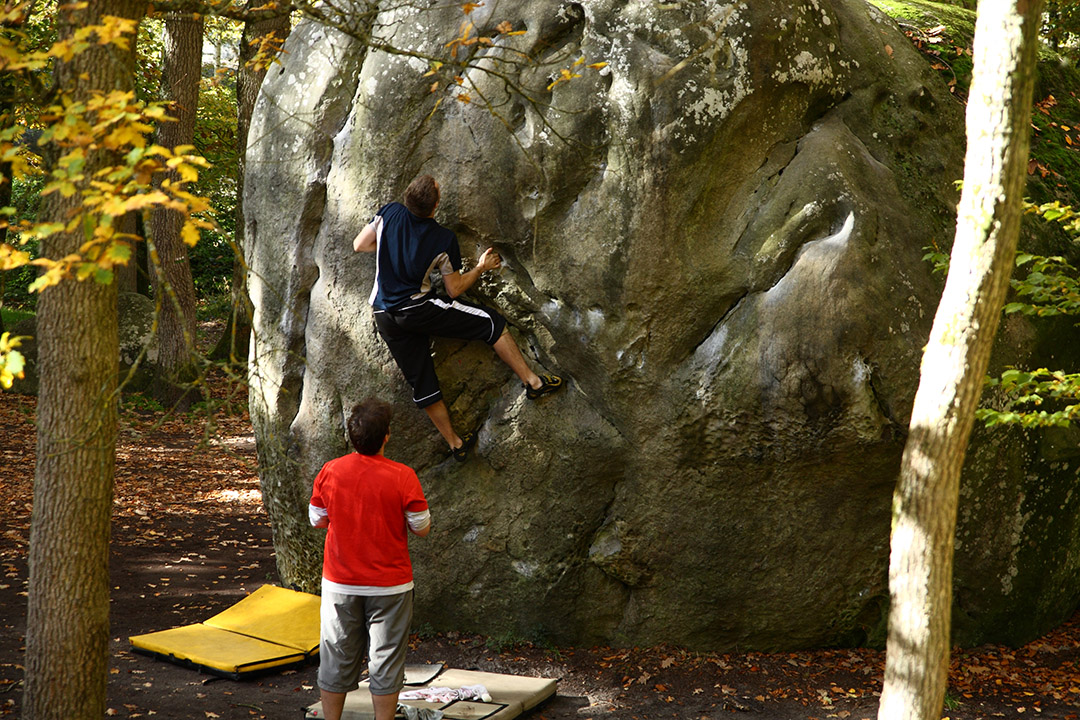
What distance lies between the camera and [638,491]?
6.59m

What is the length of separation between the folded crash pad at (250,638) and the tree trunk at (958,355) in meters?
3.98

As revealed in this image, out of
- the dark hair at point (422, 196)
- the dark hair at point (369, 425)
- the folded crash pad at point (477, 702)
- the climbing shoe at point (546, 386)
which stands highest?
the dark hair at point (422, 196)

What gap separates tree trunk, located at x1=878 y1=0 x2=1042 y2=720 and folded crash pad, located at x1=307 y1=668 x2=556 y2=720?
2286mm

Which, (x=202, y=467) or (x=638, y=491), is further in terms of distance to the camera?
(x=202, y=467)

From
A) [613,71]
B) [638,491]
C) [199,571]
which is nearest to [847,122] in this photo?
[613,71]

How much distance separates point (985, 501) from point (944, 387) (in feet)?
9.50

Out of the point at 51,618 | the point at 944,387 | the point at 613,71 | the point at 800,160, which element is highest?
the point at 613,71

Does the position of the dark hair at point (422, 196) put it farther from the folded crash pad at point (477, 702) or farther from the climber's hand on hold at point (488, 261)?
the folded crash pad at point (477, 702)

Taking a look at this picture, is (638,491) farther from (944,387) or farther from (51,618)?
(51,618)


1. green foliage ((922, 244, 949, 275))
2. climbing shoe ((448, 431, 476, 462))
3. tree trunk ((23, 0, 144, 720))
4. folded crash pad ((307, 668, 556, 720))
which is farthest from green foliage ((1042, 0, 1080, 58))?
tree trunk ((23, 0, 144, 720))

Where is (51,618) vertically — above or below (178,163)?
below

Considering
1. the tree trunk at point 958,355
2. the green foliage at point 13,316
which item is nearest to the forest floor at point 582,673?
the tree trunk at point 958,355

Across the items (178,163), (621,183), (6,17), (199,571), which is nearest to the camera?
(178,163)

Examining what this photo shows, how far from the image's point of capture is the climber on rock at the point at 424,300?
6.18 metres
